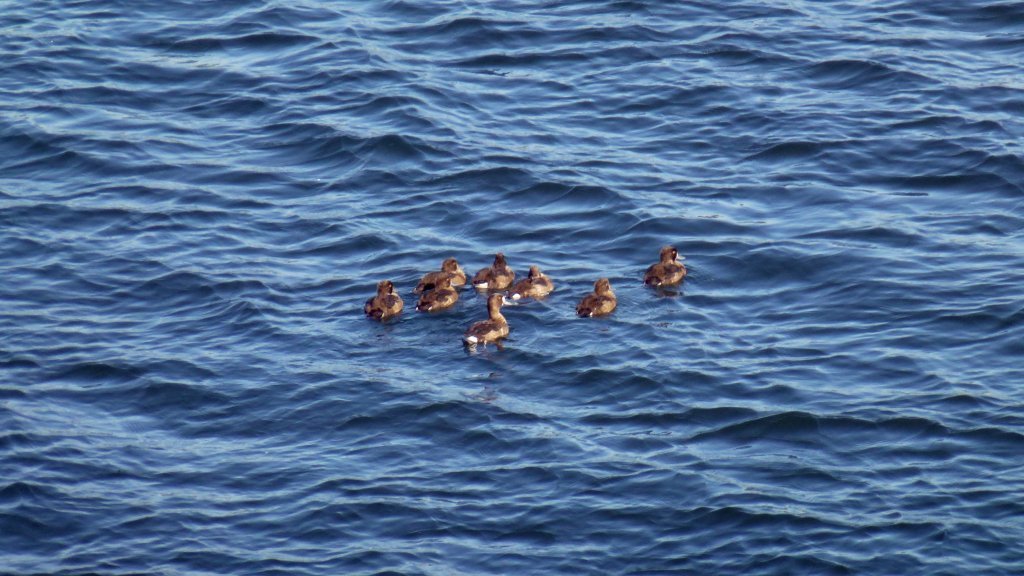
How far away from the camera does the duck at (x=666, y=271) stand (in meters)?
18.6

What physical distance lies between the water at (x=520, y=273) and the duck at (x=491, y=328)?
286 mm

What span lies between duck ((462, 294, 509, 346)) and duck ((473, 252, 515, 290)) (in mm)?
703

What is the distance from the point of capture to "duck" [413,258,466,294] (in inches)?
724

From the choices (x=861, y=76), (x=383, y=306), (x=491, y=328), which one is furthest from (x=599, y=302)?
(x=861, y=76)

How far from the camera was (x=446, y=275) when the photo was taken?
1839 centimetres

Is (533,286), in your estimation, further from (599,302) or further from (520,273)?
(599,302)

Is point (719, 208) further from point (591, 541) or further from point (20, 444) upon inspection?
point (20, 444)

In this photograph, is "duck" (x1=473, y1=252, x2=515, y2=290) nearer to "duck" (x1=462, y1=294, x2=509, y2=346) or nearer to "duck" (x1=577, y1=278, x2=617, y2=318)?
"duck" (x1=462, y1=294, x2=509, y2=346)

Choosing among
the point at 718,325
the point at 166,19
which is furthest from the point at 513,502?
the point at 166,19

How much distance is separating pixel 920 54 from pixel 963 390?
10524 mm

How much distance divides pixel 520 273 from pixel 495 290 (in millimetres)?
663

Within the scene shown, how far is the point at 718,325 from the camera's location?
17828mm

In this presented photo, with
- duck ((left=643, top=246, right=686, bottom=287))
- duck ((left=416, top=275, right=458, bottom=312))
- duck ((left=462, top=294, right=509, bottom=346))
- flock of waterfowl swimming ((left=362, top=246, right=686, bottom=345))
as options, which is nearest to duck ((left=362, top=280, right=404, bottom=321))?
flock of waterfowl swimming ((left=362, top=246, right=686, bottom=345))

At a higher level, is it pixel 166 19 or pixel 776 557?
pixel 166 19
